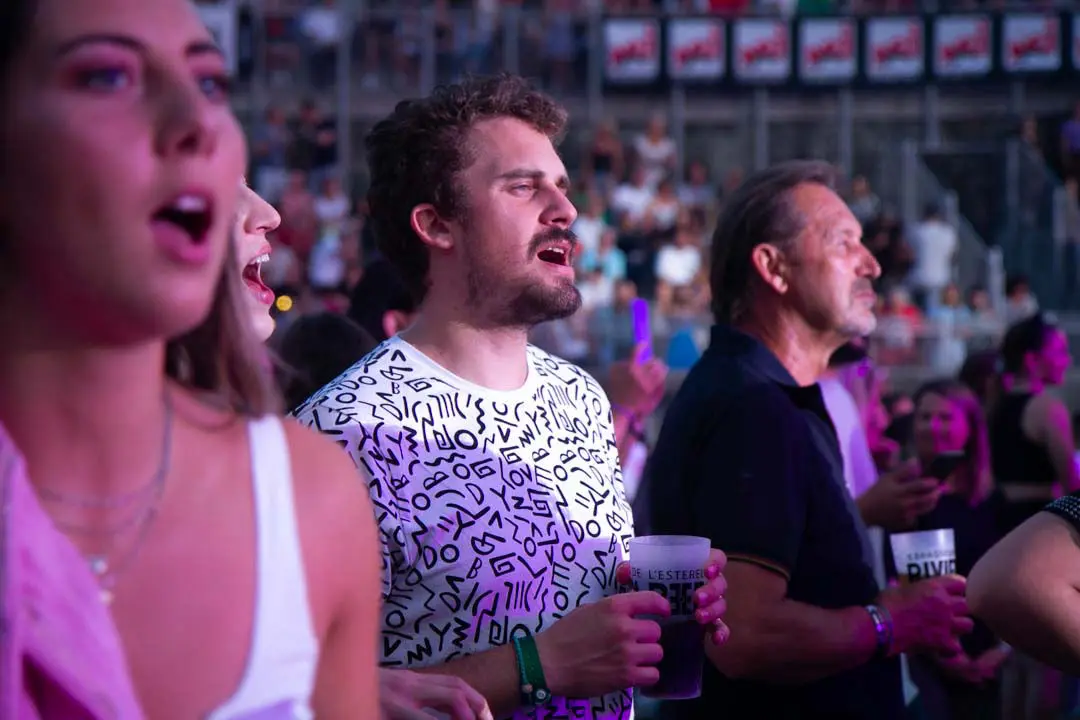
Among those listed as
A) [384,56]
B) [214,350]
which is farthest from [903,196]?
[214,350]

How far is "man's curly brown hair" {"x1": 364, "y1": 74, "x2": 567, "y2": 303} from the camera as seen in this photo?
2830mm

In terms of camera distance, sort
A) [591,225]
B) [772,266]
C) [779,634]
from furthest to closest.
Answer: [591,225]
[772,266]
[779,634]

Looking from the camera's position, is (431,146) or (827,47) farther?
(827,47)

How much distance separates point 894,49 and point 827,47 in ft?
2.81

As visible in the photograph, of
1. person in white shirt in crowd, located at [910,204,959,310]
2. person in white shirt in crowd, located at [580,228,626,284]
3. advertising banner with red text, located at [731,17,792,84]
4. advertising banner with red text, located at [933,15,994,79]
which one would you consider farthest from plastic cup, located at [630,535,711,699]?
advertising banner with red text, located at [933,15,994,79]

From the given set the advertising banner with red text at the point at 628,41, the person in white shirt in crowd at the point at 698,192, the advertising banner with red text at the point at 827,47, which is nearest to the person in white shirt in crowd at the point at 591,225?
the person in white shirt in crowd at the point at 698,192

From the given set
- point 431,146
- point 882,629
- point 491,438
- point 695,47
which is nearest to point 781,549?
point 882,629

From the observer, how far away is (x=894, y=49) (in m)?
17.9

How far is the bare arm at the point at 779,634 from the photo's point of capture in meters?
2.93

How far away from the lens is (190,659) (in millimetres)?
1284

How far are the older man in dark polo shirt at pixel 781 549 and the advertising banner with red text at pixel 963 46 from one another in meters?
15.7

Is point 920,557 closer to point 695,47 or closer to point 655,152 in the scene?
point 655,152

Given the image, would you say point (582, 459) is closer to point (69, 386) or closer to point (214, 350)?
point (214, 350)

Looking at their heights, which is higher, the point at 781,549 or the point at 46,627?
the point at 46,627
